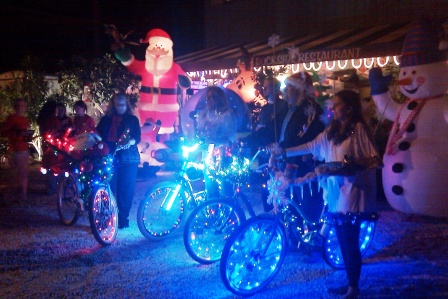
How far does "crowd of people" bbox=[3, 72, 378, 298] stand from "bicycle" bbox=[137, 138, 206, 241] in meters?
0.21

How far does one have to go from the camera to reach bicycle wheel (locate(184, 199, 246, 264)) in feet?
17.4

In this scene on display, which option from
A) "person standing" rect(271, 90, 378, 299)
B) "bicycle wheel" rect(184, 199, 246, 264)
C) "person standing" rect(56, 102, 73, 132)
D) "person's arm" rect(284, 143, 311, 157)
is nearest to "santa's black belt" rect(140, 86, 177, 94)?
"person standing" rect(56, 102, 73, 132)

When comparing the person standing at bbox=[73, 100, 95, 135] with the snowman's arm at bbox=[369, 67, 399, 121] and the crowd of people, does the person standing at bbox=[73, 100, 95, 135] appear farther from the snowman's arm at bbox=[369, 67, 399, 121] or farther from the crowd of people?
the snowman's arm at bbox=[369, 67, 399, 121]

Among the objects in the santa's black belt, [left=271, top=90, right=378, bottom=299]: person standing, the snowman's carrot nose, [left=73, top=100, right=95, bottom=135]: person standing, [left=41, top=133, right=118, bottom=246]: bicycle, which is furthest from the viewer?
the santa's black belt

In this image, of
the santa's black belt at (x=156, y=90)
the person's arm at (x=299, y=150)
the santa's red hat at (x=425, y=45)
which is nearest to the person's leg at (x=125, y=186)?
the person's arm at (x=299, y=150)

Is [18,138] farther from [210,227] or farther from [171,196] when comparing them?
[210,227]

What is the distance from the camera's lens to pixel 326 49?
10836mm

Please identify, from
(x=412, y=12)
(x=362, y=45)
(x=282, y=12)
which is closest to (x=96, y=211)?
(x=362, y=45)

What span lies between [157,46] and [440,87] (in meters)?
6.25

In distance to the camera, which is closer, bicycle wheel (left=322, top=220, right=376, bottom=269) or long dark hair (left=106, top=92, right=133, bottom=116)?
bicycle wheel (left=322, top=220, right=376, bottom=269)

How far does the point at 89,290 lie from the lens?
4.81 m

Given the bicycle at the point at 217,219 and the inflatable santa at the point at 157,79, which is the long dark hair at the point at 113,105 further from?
the inflatable santa at the point at 157,79

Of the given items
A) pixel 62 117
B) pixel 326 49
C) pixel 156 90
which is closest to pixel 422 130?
pixel 326 49

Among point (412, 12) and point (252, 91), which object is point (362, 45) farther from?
point (412, 12)
